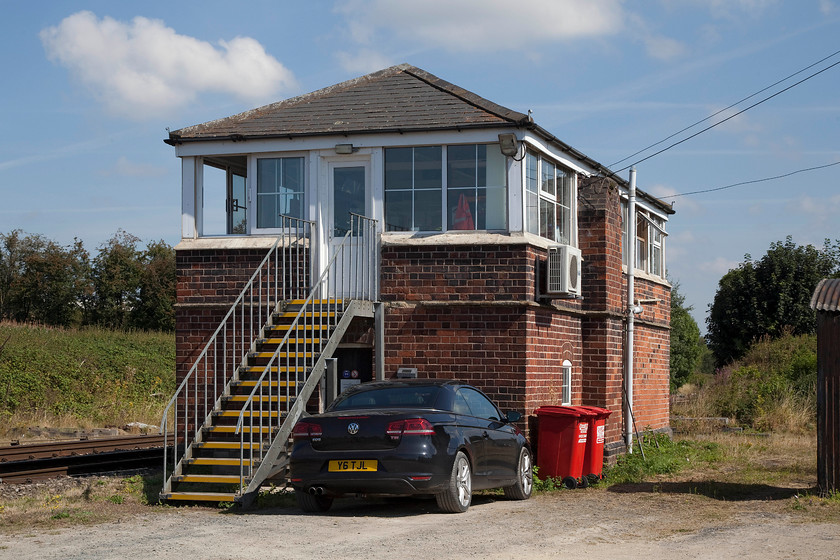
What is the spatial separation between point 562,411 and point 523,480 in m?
1.41

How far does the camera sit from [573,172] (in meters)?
16.7

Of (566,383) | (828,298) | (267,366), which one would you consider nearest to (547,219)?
(566,383)

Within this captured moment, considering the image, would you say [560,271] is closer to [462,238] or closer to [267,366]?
[462,238]

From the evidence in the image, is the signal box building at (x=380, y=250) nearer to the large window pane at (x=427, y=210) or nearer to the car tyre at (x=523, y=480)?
the large window pane at (x=427, y=210)

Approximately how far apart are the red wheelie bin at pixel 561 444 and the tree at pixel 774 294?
30.6 meters

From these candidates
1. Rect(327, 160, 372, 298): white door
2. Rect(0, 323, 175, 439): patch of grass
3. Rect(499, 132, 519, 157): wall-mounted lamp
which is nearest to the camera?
Rect(499, 132, 519, 157): wall-mounted lamp

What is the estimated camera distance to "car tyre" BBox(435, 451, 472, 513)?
1075 centimetres

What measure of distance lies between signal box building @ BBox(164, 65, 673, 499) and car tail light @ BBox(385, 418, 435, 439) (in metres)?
2.57

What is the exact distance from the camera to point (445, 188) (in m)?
14.5

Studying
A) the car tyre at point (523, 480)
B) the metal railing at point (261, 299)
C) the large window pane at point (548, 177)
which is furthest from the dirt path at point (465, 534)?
the large window pane at point (548, 177)

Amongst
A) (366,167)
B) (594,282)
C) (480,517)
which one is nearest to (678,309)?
(594,282)

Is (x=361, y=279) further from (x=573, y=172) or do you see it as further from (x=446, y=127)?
(x=573, y=172)

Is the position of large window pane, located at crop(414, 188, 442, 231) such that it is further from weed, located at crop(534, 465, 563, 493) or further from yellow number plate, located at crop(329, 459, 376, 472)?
yellow number plate, located at crop(329, 459, 376, 472)

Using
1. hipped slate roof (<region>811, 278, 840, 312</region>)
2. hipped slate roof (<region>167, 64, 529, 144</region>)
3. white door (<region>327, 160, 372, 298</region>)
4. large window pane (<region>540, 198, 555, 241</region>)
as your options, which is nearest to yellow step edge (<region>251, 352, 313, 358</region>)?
white door (<region>327, 160, 372, 298</region>)
